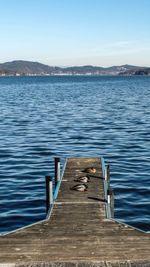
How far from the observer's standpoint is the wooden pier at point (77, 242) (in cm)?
1040

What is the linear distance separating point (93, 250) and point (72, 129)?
3144 cm

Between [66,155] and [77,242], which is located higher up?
[77,242]

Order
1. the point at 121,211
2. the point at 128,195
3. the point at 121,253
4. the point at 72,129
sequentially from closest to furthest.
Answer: the point at 121,253 < the point at 121,211 < the point at 128,195 < the point at 72,129

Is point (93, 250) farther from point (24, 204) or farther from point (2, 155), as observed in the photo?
point (2, 155)

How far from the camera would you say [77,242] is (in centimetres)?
1153

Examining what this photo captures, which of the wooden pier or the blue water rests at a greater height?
the wooden pier

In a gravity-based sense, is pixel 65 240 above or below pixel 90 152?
above

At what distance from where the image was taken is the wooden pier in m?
10.4

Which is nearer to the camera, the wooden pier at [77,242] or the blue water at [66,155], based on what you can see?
the wooden pier at [77,242]

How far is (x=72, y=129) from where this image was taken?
42156 mm

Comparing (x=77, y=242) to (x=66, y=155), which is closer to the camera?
(x=77, y=242)

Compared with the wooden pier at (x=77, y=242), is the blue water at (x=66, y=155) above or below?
below

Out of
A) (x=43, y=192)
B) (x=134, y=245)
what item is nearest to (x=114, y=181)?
(x=43, y=192)

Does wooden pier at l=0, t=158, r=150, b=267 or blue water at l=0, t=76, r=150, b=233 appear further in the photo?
blue water at l=0, t=76, r=150, b=233
